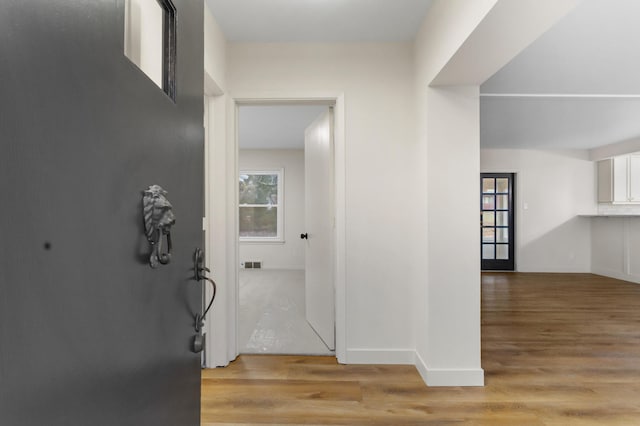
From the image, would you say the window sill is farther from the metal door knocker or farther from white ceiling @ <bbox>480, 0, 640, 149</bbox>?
the metal door knocker

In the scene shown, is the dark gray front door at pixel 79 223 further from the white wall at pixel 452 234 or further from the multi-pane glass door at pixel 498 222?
the multi-pane glass door at pixel 498 222

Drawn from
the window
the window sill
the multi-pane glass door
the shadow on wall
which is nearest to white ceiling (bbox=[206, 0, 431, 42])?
the window

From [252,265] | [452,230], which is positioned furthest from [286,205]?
[452,230]

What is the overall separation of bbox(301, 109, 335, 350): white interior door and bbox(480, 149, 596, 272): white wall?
15.4ft

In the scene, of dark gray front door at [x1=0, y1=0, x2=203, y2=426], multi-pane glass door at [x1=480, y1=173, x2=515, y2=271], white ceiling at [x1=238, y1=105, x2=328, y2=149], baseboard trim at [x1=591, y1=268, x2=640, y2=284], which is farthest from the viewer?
multi-pane glass door at [x1=480, y1=173, x2=515, y2=271]

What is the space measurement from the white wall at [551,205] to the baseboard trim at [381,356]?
5.17 meters

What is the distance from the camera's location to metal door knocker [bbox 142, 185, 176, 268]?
0.66m

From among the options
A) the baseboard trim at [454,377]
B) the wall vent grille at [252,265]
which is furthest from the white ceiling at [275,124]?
the baseboard trim at [454,377]

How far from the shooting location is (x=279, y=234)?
688 cm

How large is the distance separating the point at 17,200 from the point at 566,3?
1.72 m

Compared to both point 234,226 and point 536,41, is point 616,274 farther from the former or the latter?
point 234,226

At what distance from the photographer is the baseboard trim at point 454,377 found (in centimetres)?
220

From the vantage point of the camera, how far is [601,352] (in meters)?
2.78

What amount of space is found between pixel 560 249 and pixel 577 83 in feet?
14.6
